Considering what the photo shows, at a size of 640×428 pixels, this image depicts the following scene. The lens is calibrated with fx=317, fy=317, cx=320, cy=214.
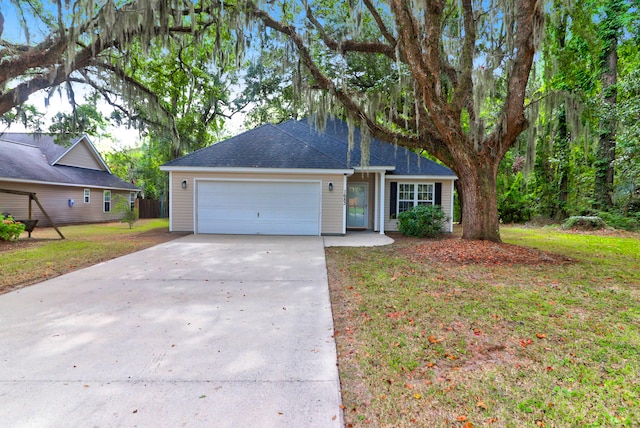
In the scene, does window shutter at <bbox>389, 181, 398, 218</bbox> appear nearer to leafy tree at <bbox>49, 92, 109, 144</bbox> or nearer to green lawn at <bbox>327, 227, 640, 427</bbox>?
green lawn at <bbox>327, 227, 640, 427</bbox>

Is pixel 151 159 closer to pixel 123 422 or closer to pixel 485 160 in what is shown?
pixel 485 160

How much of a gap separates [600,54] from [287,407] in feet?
59.9

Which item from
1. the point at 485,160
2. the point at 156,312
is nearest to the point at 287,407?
the point at 156,312

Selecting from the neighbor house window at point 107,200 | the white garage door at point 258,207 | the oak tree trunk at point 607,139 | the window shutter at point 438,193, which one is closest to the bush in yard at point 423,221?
the window shutter at point 438,193

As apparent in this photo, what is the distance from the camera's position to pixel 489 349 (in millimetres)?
2699

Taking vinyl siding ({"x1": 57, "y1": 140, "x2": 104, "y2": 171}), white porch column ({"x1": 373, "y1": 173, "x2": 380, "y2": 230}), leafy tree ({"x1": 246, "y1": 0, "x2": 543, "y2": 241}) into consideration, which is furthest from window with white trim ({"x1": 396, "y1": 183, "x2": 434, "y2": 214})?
vinyl siding ({"x1": 57, "y1": 140, "x2": 104, "y2": 171})

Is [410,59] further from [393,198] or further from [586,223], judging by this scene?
[586,223]

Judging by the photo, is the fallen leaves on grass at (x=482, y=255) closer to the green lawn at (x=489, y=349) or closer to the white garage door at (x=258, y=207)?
the green lawn at (x=489, y=349)

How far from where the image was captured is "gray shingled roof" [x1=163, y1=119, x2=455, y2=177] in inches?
422

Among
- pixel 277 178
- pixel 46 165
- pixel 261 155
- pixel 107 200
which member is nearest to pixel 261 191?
pixel 277 178

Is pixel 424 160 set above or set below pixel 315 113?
below

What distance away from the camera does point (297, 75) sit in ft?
27.3

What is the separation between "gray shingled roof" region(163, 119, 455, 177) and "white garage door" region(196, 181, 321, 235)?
712mm

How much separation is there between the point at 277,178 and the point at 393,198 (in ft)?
15.3
